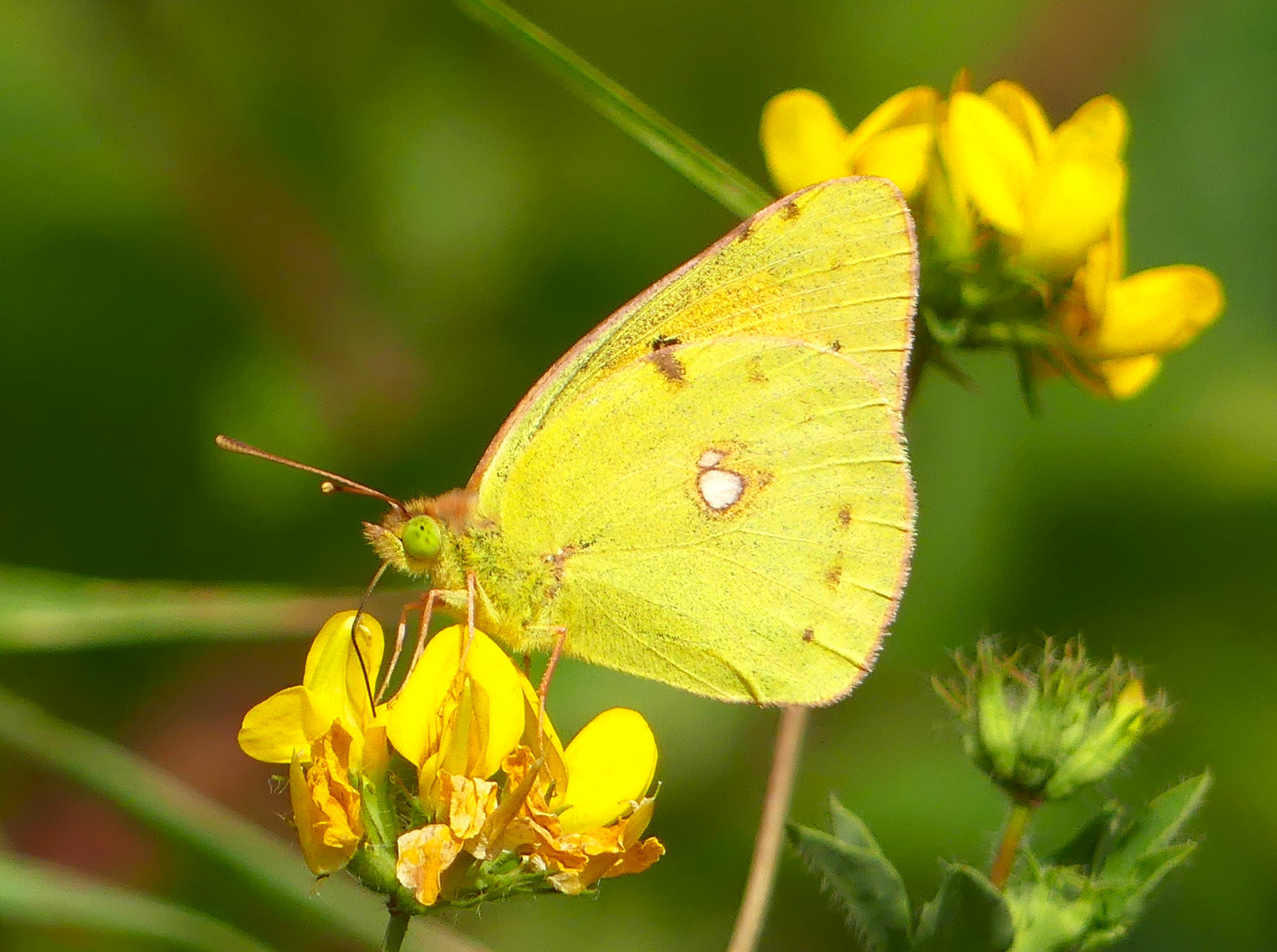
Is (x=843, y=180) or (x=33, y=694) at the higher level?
(x=843, y=180)

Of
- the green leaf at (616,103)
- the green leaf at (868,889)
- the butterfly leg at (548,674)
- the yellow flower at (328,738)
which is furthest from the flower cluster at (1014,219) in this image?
the yellow flower at (328,738)

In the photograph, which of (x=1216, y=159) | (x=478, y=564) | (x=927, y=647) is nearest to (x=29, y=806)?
(x=478, y=564)

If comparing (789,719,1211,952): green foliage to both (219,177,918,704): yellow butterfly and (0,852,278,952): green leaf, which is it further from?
(0,852,278,952): green leaf

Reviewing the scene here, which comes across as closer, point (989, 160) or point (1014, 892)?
point (1014, 892)

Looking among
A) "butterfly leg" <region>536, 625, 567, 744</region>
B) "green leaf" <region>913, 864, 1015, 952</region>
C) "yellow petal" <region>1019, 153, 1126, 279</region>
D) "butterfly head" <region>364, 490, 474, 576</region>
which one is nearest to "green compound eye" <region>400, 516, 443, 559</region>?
"butterfly head" <region>364, 490, 474, 576</region>

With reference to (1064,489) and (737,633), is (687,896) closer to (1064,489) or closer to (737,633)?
(737,633)

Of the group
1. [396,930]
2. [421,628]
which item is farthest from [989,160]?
[396,930]

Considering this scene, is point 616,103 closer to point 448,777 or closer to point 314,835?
point 448,777
